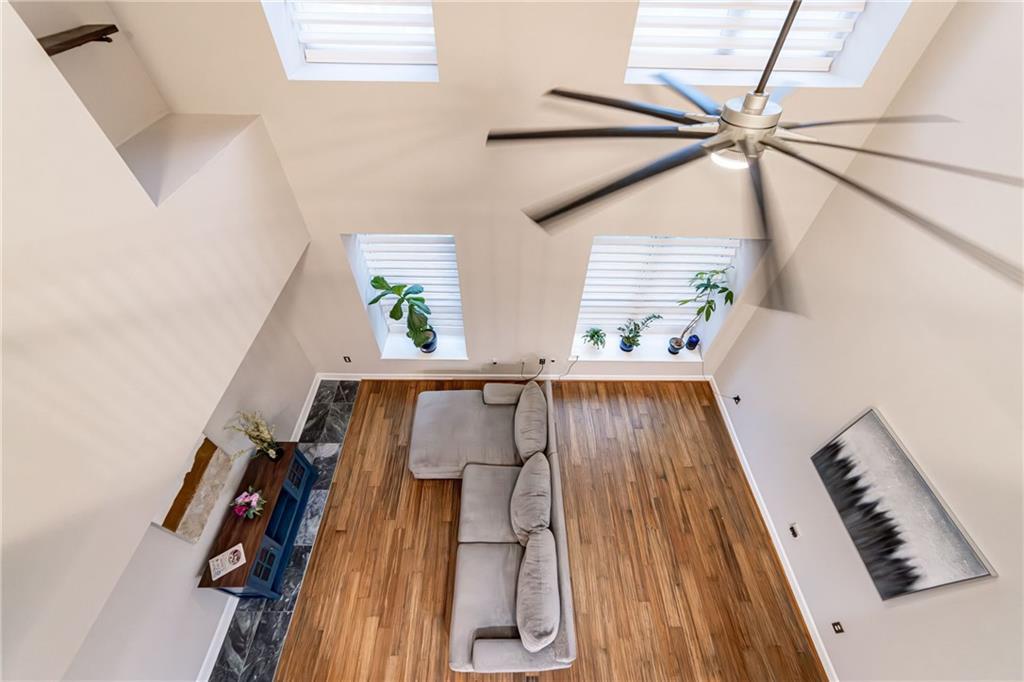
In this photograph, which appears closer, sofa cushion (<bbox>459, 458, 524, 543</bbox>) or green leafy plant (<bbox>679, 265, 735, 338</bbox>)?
sofa cushion (<bbox>459, 458, 524, 543</bbox>)

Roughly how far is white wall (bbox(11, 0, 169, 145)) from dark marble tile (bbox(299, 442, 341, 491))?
2.72m

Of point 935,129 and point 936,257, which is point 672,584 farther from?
point 935,129

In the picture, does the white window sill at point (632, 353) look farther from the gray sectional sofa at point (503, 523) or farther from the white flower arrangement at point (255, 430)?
the white flower arrangement at point (255, 430)

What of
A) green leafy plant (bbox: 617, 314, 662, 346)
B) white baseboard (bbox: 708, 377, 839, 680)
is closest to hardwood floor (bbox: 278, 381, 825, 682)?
white baseboard (bbox: 708, 377, 839, 680)

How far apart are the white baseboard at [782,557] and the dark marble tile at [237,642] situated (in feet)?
12.9

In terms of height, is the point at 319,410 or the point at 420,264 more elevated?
the point at 420,264

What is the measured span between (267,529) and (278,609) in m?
0.59

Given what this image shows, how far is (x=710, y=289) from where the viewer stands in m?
3.76

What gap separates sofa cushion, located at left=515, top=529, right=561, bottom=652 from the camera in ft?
7.78

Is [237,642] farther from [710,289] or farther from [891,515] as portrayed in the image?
[710,289]

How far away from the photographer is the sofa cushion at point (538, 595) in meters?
2.37

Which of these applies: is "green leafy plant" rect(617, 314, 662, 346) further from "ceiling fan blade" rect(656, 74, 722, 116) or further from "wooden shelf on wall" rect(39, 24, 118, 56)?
"wooden shelf on wall" rect(39, 24, 118, 56)

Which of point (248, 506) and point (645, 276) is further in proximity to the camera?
point (645, 276)

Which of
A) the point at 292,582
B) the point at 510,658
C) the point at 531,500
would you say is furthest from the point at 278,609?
the point at 531,500
